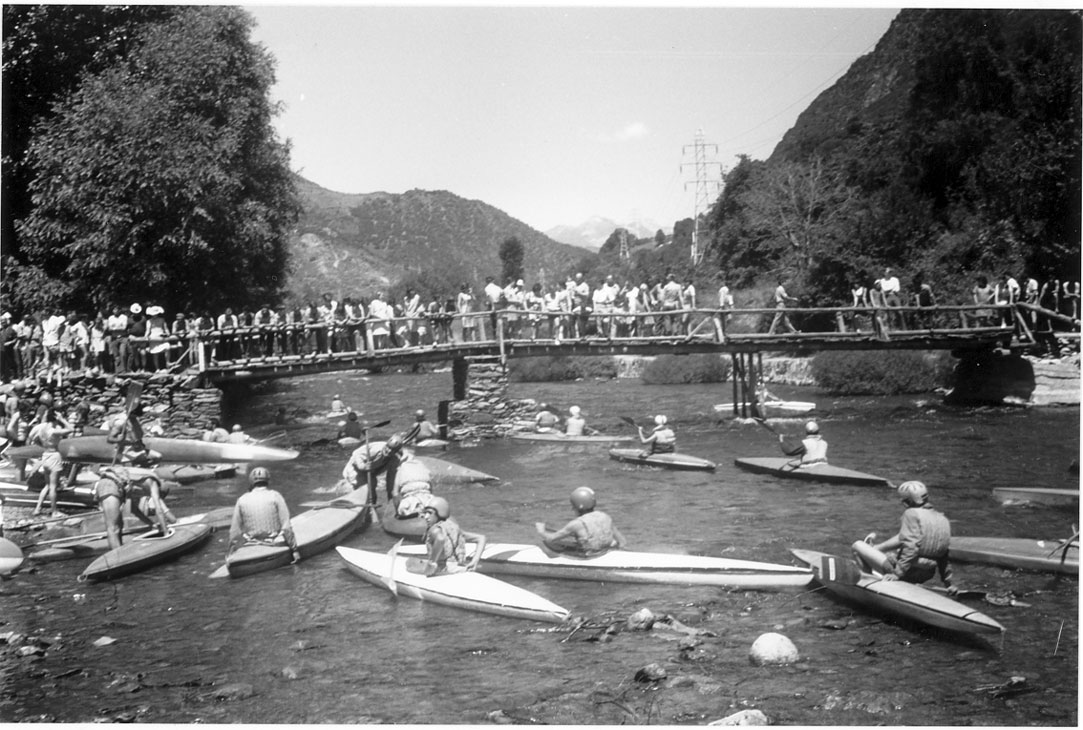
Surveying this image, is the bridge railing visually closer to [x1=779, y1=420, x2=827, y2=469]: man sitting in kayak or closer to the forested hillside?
the forested hillside

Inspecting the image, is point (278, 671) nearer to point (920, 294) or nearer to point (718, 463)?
point (718, 463)

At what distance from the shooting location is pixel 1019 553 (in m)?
9.04

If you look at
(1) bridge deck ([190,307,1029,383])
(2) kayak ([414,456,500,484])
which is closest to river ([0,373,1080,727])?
(2) kayak ([414,456,500,484])

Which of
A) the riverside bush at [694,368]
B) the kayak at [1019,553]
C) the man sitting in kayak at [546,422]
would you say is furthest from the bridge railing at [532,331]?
the kayak at [1019,553]

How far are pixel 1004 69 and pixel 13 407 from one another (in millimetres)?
12806

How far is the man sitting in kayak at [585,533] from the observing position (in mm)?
8898

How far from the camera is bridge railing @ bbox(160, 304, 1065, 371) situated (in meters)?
15.8

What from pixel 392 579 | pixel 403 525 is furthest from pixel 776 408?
pixel 392 579

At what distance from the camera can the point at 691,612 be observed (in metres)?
8.44

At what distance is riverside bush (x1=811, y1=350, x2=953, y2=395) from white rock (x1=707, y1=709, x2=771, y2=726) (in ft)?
42.9

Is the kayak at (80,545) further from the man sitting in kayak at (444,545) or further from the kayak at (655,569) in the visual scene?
the kayak at (655,569)

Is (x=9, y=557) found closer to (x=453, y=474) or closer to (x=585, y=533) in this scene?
(x=453, y=474)

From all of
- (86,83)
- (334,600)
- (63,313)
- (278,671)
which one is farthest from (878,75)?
(63,313)

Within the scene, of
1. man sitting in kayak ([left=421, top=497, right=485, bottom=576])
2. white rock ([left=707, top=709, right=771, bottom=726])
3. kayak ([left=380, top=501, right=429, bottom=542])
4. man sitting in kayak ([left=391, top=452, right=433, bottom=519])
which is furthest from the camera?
man sitting in kayak ([left=391, top=452, right=433, bottom=519])
